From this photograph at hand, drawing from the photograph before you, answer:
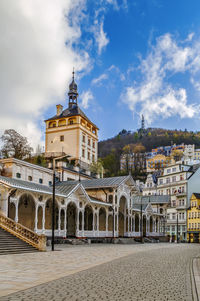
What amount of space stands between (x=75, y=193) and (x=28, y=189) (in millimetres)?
9224

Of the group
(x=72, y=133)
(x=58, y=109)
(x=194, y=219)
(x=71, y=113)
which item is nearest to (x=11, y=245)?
(x=194, y=219)

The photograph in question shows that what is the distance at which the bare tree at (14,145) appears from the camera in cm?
5640

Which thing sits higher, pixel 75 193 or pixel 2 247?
pixel 75 193

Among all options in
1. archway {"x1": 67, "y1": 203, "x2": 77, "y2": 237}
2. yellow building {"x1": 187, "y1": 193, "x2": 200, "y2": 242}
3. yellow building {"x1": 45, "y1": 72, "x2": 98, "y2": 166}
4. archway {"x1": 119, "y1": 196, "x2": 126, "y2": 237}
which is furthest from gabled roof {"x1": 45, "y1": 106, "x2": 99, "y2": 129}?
archway {"x1": 67, "y1": 203, "x2": 77, "y2": 237}

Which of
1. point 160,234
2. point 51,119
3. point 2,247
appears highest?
point 51,119

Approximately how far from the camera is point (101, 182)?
147 ft

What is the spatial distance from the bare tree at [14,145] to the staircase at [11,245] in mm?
33412

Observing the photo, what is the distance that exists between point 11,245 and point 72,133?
55.3 m

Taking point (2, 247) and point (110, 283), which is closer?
point (110, 283)

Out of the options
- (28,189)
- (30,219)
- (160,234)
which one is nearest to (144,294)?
(28,189)

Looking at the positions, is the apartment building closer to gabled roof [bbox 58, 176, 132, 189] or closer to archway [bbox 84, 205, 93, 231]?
gabled roof [bbox 58, 176, 132, 189]

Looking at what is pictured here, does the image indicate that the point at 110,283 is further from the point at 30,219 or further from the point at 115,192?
the point at 115,192

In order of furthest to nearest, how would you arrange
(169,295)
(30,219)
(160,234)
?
(160,234) → (30,219) → (169,295)

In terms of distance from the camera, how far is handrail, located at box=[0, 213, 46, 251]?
22.6 metres
